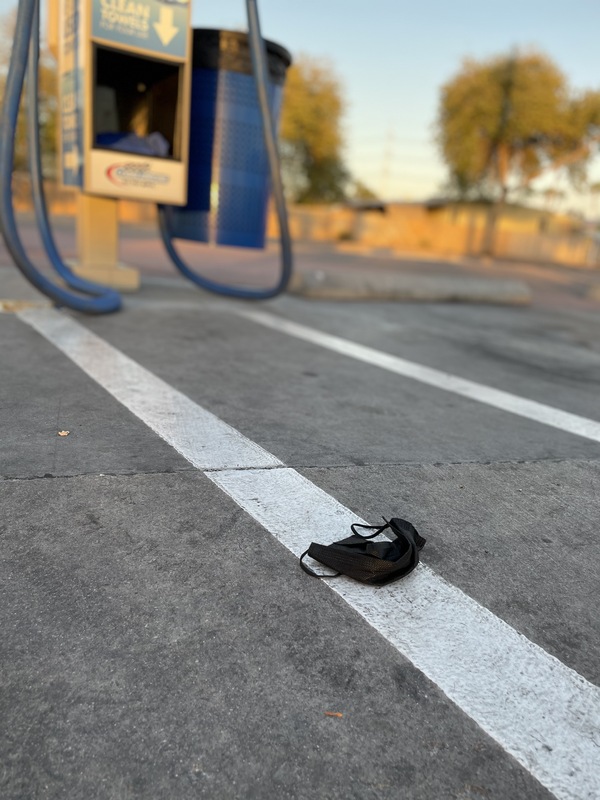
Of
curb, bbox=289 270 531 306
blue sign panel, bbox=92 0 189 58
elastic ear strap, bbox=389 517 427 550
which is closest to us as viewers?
elastic ear strap, bbox=389 517 427 550

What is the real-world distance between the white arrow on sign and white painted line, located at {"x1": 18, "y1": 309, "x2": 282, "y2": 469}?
310 centimetres

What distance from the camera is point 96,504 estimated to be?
2186mm

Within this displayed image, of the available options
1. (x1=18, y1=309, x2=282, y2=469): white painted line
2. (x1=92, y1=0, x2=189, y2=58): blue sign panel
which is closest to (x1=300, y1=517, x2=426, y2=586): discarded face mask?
(x1=18, y1=309, x2=282, y2=469): white painted line

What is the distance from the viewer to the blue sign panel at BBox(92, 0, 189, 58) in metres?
5.53

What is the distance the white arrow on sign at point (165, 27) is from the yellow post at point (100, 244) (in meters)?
1.79

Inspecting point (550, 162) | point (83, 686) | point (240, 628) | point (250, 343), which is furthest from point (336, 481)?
point (550, 162)

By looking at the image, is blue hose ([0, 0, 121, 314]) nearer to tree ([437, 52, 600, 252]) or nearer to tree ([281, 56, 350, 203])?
tree ([437, 52, 600, 252])

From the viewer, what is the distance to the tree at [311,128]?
40.8 meters

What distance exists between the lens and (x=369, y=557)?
1.90m

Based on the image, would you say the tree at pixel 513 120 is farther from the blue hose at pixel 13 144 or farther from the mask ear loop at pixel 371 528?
the mask ear loop at pixel 371 528

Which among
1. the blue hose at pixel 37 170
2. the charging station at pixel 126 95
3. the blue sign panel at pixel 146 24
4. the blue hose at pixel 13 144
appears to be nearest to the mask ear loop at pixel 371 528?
the blue hose at pixel 13 144

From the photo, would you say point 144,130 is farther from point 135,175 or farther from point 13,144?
point 13,144

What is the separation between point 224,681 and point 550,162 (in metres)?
40.4

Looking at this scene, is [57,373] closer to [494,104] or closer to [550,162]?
[494,104]
